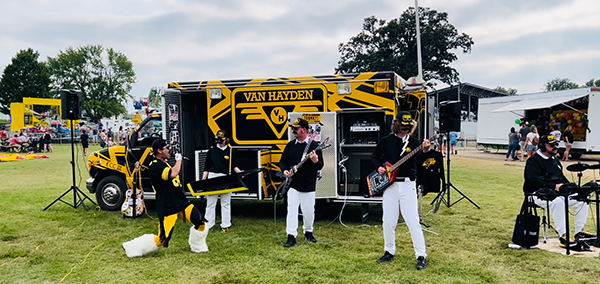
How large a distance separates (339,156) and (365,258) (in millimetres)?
2287

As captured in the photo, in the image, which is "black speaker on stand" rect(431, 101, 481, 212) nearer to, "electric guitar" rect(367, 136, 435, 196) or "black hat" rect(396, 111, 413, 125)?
"electric guitar" rect(367, 136, 435, 196)

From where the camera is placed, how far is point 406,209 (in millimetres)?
4586

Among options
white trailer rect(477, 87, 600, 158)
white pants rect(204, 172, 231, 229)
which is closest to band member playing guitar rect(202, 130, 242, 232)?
white pants rect(204, 172, 231, 229)

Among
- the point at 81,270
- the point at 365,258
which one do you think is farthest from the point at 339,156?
the point at 81,270

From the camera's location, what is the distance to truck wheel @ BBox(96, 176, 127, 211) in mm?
8031

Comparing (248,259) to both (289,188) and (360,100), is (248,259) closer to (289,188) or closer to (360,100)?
(289,188)

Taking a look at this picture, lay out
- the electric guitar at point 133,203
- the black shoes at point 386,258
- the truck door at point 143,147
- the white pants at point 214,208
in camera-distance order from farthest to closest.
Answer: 1. the truck door at point 143,147
2. the electric guitar at point 133,203
3. the white pants at point 214,208
4. the black shoes at point 386,258

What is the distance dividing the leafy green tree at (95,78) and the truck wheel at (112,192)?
55.0m

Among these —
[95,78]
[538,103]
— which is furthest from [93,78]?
[538,103]

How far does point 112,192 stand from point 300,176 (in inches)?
175

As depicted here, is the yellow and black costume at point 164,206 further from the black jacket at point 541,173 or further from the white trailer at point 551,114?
the white trailer at point 551,114

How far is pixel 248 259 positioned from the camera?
198 inches

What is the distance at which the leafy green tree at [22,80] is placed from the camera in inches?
1970

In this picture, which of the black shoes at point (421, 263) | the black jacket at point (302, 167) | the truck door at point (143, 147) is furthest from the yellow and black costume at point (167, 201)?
the truck door at point (143, 147)
